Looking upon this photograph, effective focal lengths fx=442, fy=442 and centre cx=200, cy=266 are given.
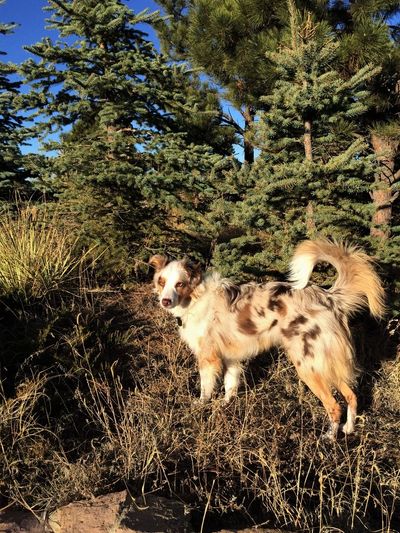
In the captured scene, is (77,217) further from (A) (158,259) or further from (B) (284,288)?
(B) (284,288)

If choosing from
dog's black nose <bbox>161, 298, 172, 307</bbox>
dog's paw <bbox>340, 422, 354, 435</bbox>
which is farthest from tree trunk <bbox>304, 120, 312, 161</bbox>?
dog's paw <bbox>340, 422, 354, 435</bbox>

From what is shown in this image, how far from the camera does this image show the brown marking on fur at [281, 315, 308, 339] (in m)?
3.99

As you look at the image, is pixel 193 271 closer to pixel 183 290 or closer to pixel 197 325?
pixel 183 290

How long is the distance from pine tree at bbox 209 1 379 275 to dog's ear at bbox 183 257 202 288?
886 millimetres

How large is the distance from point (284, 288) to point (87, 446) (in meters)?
2.25

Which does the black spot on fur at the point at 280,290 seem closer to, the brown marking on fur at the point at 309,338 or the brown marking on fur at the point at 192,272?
the brown marking on fur at the point at 309,338

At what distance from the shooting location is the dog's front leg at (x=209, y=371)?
4.21m

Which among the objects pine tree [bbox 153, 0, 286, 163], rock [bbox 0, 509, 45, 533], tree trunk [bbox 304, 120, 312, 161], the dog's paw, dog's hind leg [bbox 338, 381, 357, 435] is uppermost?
pine tree [bbox 153, 0, 286, 163]

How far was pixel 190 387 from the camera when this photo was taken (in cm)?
454

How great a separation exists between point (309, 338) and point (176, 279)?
4.36 feet

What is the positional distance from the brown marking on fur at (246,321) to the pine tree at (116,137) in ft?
5.94

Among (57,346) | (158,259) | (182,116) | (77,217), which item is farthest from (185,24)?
(57,346)

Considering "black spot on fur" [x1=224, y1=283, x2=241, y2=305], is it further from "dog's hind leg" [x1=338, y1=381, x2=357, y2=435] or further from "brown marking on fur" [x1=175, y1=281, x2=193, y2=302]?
"dog's hind leg" [x1=338, y1=381, x2=357, y2=435]

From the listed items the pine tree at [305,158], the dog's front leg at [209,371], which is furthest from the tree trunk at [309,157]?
the dog's front leg at [209,371]
